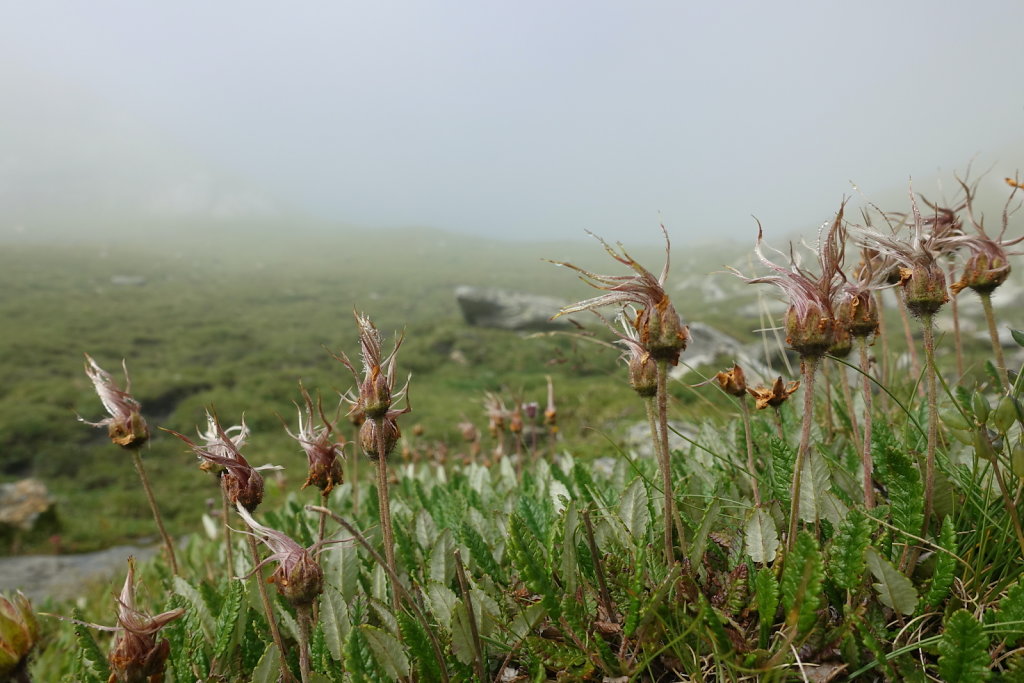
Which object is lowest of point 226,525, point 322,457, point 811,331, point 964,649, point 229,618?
point 229,618

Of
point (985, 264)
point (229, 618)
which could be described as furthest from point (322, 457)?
point (985, 264)

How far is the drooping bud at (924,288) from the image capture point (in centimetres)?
132

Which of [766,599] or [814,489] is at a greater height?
[814,489]

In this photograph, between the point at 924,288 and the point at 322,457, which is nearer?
the point at 924,288

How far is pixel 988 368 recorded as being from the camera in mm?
2168

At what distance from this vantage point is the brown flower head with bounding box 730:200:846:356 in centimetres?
117

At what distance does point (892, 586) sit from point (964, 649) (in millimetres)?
201

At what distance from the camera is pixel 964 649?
1142 mm

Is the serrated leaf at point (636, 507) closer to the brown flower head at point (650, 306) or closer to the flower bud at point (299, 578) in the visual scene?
the brown flower head at point (650, 306)

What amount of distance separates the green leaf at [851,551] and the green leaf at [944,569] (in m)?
0.16

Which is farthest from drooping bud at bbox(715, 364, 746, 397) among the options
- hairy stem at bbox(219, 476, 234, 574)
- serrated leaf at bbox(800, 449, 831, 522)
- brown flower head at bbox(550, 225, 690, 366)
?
hairy stem at bbox(219, 476, 234, 574)

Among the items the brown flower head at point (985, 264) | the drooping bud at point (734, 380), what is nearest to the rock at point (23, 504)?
the drooping bud at point (734, 380)

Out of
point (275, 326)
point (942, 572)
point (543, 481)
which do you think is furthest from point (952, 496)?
point (275, 326)

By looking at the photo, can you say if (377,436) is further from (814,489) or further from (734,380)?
(814,489)
